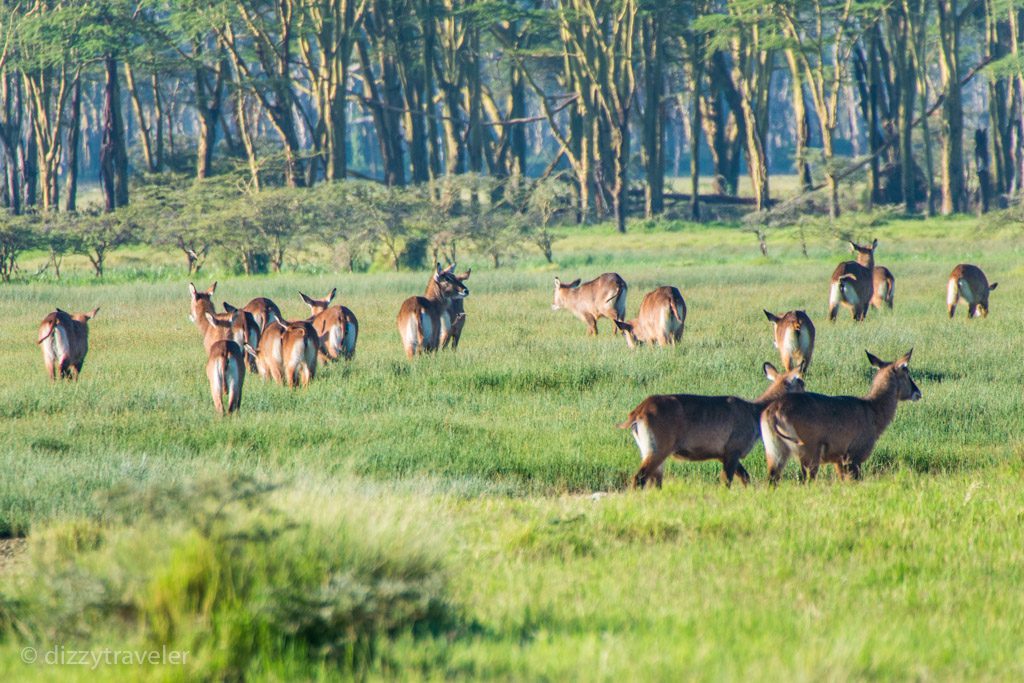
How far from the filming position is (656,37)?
4659 centimetres

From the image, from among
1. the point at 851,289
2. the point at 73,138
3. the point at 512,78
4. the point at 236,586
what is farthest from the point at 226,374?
the point at 512,78

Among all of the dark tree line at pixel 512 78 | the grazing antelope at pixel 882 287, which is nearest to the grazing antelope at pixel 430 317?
the grazing antelope at pixel 882 287

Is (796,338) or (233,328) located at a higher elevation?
(233,328)

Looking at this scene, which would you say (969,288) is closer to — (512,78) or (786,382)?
(786,382)

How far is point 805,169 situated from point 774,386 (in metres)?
38.7

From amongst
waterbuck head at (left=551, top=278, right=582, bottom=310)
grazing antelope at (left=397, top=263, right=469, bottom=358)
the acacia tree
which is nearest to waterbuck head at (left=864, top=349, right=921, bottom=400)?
grazing antelope at (left=397, top=263, right=469, bottom=358)

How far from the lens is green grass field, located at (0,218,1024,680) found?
469 cm

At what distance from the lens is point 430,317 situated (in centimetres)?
1605

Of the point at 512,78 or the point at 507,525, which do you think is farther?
the point at 512,78

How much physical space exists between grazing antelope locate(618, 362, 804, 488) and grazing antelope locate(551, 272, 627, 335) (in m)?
9.15

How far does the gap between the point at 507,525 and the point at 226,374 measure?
5416 millimetres

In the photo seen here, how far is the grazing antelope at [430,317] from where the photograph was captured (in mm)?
15852

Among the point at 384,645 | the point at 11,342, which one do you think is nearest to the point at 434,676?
the point at 384,645

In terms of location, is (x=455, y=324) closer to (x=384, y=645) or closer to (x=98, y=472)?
(x=98, y=472)
